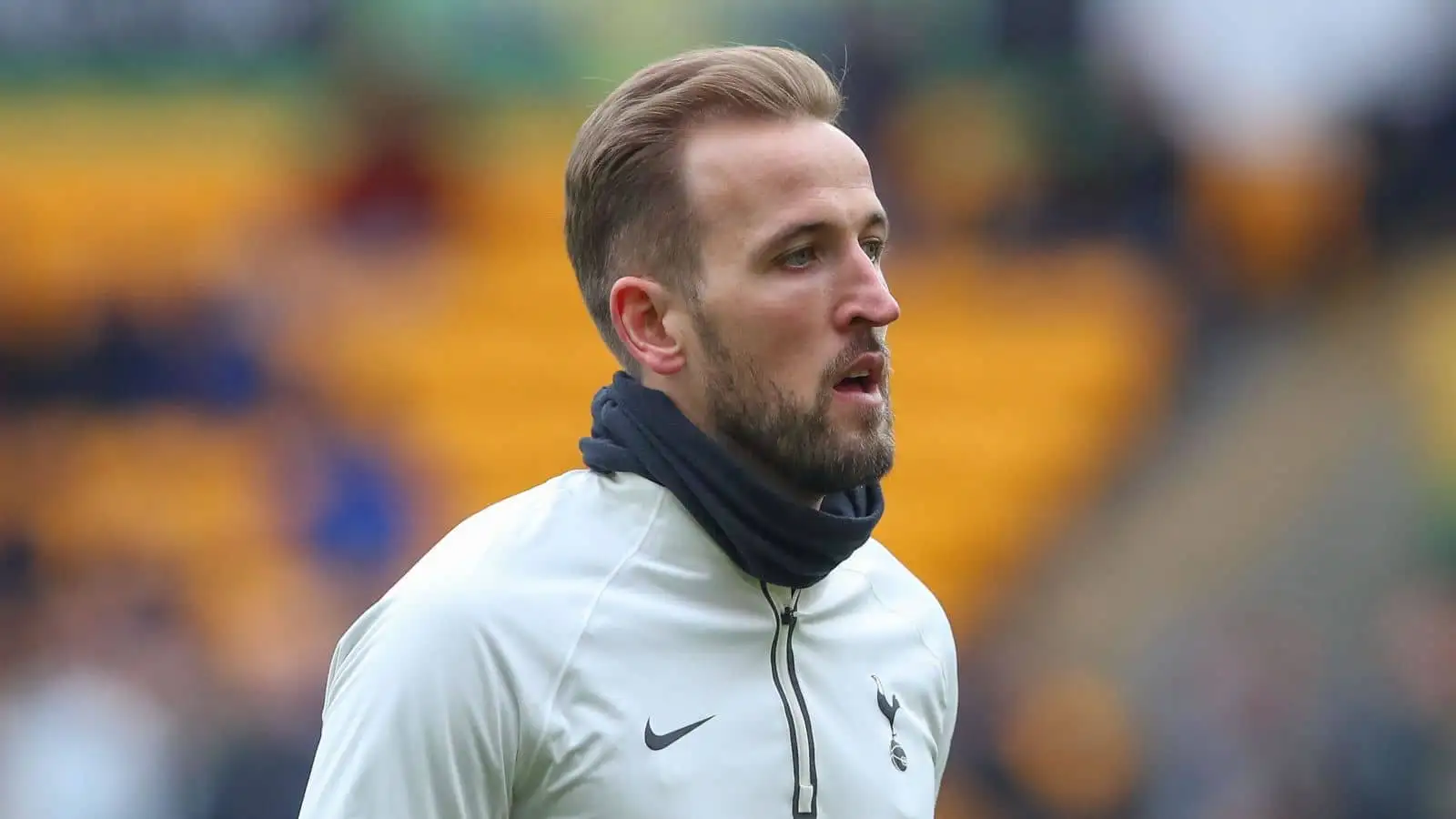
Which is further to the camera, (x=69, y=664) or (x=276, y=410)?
(x=276, y=410)

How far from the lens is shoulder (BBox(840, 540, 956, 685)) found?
2225mm

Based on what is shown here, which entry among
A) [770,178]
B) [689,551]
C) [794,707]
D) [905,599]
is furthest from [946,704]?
[770,178]

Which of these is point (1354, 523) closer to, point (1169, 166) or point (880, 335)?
point (1169, 166)

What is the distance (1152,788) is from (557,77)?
3.69 meters

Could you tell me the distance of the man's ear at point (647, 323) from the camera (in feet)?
6.57

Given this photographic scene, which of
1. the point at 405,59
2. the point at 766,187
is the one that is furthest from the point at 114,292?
the point at 766,187

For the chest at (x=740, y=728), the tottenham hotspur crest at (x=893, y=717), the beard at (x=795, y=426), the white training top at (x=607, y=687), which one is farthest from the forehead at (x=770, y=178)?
the tottenham hotspur crest at (x=893, y=717)

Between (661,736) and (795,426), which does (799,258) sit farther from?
(661,736)

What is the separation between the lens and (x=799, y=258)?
76.9 inches

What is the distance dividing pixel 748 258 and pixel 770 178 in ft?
0.32

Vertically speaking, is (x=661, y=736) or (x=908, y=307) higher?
(x=661, y=736)

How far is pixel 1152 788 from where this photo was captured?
20.8 ft

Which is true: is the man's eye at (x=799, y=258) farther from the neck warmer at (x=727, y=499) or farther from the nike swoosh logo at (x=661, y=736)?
the nike swoosh logo at (x=661, y=736)

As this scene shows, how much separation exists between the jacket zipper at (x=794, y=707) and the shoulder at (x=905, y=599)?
0.23 meters
